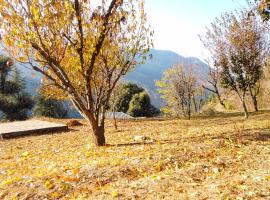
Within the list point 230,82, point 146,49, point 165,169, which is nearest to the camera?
point 165,169

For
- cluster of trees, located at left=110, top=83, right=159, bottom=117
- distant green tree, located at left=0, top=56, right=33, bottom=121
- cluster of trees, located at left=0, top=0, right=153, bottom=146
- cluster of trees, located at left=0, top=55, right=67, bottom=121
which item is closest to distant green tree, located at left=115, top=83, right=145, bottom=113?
cluster of trees, located at left=110, top=83, right=159, bottom=117

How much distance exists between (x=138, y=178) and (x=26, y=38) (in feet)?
16.7

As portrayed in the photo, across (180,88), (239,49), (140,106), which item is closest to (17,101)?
(140,106)

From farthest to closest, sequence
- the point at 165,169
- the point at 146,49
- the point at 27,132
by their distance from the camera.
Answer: the point at 27,132 → the point at 146,49 → the point at 165,169

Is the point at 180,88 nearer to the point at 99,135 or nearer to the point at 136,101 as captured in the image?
the point at 136,101

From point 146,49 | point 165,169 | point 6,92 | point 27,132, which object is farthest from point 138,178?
point 6,92

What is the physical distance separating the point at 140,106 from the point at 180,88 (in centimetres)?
1607

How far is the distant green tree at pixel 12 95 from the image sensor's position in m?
37.0

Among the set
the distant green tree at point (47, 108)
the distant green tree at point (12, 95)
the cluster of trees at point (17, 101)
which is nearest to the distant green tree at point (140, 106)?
the cluster of trees at point (17, 101)

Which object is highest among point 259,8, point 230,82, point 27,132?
point 259,8

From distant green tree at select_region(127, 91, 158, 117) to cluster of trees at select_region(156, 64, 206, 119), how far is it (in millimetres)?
3208

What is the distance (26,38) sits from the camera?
27.7 feet

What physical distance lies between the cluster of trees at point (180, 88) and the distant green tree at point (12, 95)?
736 inches

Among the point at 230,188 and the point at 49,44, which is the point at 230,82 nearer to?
the point at 49,44
